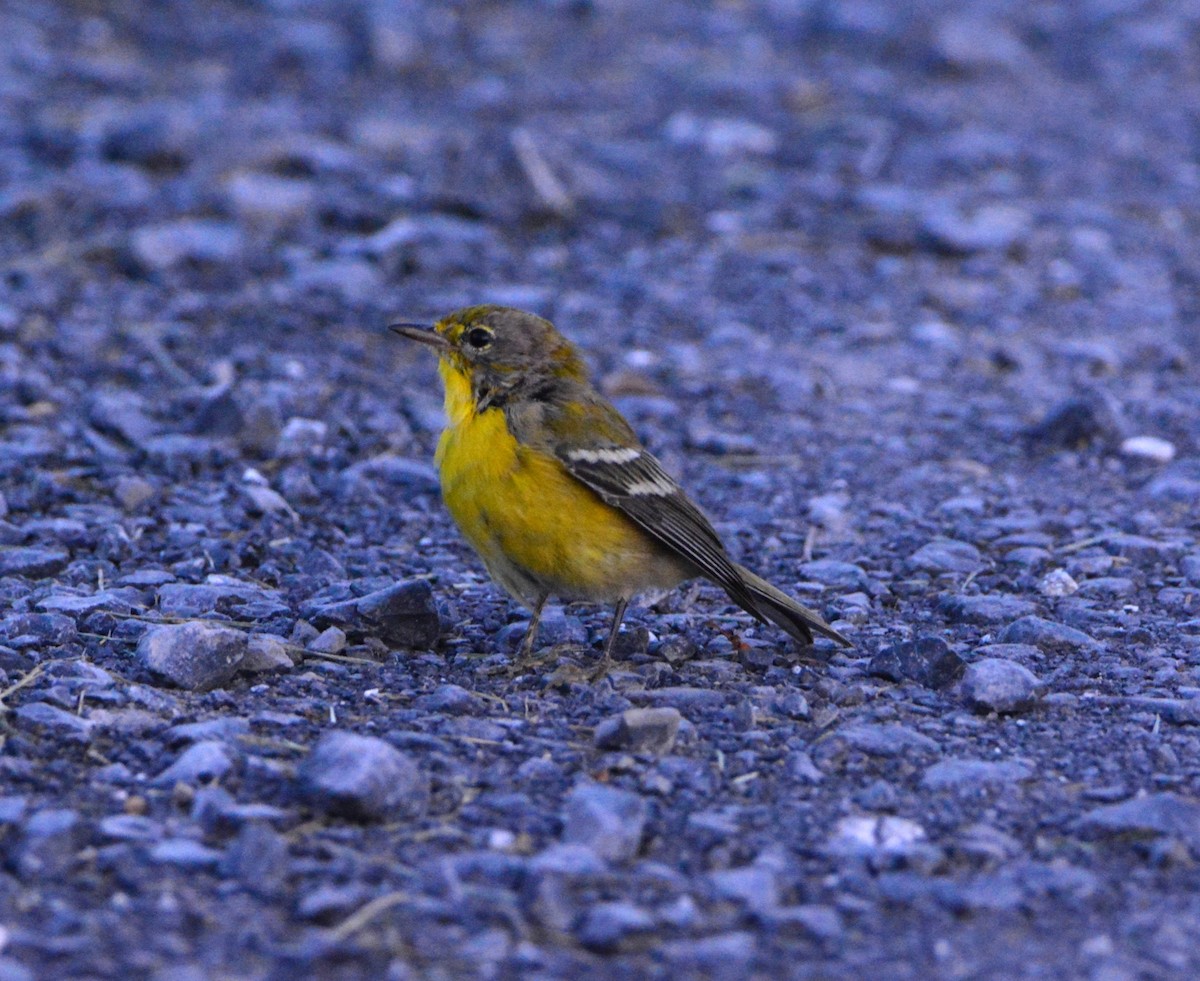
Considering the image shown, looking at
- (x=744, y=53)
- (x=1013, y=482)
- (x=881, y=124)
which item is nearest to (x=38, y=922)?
(x=1013, y=482)

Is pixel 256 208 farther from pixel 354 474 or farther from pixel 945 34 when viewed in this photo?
pixel 945 34

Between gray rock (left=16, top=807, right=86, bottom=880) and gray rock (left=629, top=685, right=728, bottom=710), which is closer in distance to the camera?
gray rock (left=16, top=807, right=86, bottom=880)

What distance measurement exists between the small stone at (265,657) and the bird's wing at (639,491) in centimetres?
122

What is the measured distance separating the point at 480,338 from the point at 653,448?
194cm

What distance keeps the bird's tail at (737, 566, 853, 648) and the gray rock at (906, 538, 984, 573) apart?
105 centimetres

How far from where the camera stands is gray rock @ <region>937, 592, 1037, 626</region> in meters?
6.48

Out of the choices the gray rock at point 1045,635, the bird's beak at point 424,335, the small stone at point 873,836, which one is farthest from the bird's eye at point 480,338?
the small stone at point 873,836

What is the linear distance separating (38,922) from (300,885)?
23.8 inches

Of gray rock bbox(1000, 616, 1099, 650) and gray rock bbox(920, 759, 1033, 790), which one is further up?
gray rock bbox(1000, 616, 1099, 650)

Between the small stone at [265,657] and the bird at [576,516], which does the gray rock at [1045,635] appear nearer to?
the bird at [576,516]

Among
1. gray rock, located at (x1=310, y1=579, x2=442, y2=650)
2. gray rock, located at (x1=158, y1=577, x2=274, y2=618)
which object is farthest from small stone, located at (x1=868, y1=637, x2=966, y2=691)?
gray rock, located at (x1=158, y1=577, x2=274, y2=618)

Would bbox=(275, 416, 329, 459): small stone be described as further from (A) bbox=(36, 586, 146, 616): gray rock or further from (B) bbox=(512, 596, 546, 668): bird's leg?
(B) bbox=(512, 596, 546, 668): bird's leg

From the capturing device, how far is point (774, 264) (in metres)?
11.1

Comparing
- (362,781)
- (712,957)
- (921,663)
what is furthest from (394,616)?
(712,957)
